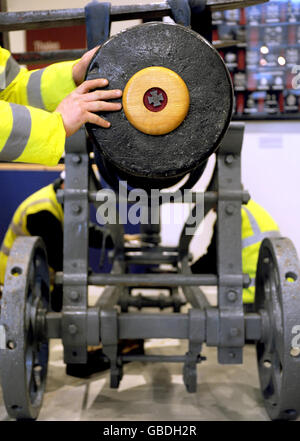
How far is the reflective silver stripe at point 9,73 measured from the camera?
1146mm

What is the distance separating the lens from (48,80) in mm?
1192

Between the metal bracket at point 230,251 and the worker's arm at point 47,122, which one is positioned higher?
the worker's arm at point 47,122

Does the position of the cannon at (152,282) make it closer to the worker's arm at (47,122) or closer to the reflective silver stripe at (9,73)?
the worker's arm at (47,122)

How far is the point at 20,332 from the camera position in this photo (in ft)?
3.80

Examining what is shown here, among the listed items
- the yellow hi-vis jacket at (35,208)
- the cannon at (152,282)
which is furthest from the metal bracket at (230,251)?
the yellow hi-vis jacket at (35,208)

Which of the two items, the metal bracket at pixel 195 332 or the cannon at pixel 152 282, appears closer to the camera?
the cannon at pixel 152 282

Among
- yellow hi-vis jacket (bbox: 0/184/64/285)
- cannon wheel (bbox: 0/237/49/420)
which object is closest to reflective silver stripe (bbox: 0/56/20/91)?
cannon wheel (bbox: 0/237/49/420)

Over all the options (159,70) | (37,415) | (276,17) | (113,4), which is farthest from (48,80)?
(276,17)

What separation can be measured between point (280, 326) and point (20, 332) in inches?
27.5

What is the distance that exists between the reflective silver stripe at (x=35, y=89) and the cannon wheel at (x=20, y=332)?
39cm

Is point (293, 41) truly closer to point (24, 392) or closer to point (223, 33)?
point (223, 33)

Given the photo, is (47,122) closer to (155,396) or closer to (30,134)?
(30,134)

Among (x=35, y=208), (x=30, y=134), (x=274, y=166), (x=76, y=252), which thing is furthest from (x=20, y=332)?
(x=274, y=166)

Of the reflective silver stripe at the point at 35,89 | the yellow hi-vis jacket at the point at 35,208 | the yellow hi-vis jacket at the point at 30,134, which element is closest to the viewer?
the yellow hi-vis jacket at the point at 30,134
